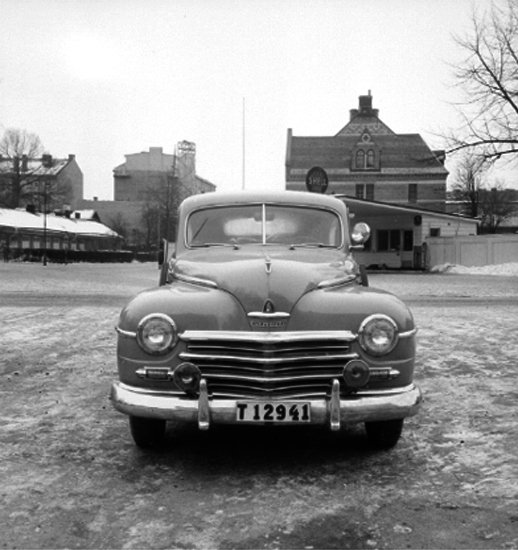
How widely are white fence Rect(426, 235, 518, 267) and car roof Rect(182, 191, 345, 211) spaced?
28.8 m

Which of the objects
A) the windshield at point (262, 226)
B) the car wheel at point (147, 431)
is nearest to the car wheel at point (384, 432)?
the car wheel at point (147, 431)

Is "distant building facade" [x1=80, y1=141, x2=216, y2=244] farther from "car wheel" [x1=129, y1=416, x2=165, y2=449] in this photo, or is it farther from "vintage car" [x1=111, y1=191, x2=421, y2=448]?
"vintage car" [x1=111, y1=191, x2=421, y2=448]

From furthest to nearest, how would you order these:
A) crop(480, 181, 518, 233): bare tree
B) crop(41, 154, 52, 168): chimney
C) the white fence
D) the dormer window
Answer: crop(41, 154, 52, 168): chimney < crop(480, 181, 518, 233): bare tree < the dormer window < the white fence

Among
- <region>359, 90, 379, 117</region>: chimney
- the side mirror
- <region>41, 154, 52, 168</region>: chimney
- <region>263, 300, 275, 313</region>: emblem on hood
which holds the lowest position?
<region>263, 300, 275, 313</region>: emblem on hood

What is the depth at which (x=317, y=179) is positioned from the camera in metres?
21.0

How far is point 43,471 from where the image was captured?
3982 millimetres

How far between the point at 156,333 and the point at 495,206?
7581 cm

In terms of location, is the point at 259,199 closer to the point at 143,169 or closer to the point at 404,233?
the point at 404,233

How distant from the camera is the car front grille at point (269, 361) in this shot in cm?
377

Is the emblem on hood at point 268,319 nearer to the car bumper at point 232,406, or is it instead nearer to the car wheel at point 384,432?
the car bumper at point 232,406

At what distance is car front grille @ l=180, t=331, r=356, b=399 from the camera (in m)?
3.77

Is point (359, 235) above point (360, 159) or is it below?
below

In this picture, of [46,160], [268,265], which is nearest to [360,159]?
[46,160]

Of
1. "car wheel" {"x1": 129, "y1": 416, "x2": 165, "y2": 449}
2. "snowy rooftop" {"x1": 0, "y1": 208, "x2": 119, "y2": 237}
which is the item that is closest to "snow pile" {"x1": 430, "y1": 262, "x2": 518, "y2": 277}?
"car wheel" {"x1": 129, "y1": 416, "x2": 165, "y2": 449}
